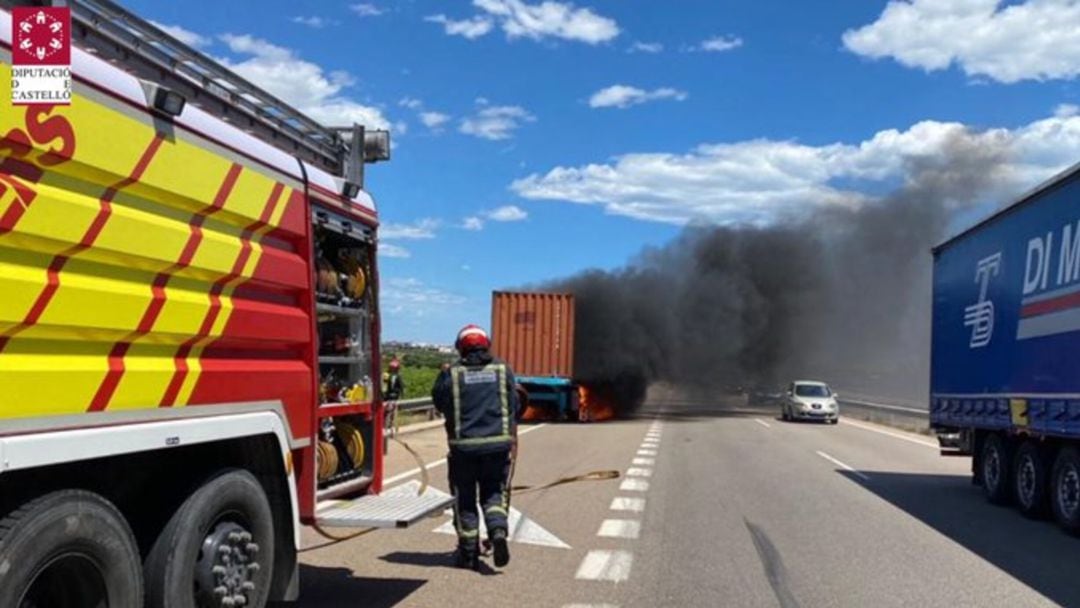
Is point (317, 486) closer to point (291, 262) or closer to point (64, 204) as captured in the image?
point (291, 262)

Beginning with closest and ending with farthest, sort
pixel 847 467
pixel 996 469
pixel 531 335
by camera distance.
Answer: pixel 996 469
pixel 847 467
pixel 531 335

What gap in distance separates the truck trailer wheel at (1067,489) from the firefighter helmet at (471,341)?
6289 millimetres

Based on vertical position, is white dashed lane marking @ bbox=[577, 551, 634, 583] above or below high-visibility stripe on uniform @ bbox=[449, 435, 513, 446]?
below

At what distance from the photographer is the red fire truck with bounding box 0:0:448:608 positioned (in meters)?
3.28

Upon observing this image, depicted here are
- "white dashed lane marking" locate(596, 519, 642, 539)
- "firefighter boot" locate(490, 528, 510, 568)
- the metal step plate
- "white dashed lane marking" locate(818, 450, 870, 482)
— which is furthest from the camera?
"white dashed lane marking" locate(818, 450, 870, 482)

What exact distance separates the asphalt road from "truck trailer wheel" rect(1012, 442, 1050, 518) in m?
0.25

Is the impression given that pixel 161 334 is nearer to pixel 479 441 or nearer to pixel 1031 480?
pixel 479 441

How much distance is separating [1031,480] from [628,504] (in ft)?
14.7

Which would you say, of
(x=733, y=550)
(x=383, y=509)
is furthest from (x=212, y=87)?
(x=733, y=550)

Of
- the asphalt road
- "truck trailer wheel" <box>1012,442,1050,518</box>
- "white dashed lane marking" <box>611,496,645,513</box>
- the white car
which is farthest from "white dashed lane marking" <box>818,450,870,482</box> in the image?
the white car

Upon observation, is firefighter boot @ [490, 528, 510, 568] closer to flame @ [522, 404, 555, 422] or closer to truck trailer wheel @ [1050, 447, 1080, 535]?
truck trailer wheel @ [1050, 447, 1080, 535]

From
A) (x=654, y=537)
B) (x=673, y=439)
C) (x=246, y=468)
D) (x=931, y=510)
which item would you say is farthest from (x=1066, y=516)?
(x=673, y=439)

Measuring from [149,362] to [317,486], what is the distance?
2089 millimetres

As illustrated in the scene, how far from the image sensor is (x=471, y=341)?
7.35 metres
